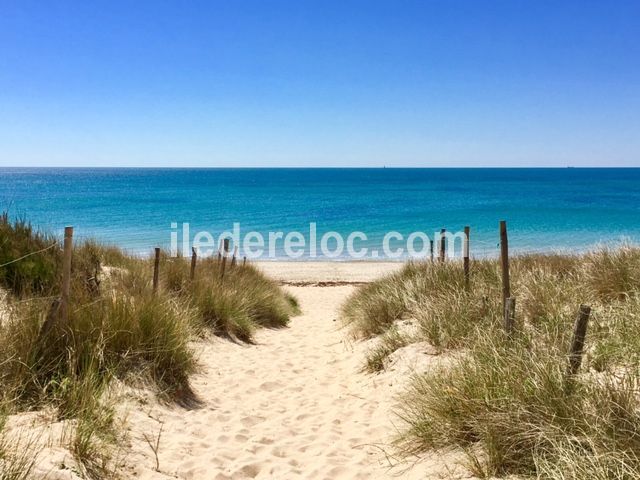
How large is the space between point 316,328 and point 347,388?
489cm

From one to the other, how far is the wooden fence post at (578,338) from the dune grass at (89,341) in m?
3.84

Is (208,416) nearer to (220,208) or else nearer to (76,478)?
(76,478)

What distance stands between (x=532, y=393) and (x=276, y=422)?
9.81 ft

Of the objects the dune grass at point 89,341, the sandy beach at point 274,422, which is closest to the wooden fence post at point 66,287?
the dune grass at point 89,341

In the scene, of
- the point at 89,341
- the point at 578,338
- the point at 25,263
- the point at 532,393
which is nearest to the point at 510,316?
the point at 578,338

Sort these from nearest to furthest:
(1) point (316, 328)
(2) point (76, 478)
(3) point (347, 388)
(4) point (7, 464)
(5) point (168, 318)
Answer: (4) point (7, 464)
(2) point (76, 478)
(5) point (168, 318)
(3) point (347, 388)
(1) point (316, 328)

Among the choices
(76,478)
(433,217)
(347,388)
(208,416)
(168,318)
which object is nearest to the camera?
(76,478)

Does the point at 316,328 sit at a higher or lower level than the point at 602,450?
lower

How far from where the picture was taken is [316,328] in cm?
1184

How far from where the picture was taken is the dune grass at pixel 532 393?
3316 mm

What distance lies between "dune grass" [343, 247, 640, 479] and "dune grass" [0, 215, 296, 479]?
2.69 meters

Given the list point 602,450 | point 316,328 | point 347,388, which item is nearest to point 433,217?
point 316,328

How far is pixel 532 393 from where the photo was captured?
12.7 ft

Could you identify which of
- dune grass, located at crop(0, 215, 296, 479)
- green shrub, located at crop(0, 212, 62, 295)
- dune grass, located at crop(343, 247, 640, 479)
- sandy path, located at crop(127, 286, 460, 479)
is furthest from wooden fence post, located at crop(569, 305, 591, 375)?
green shrub, located at crop(0, 212, 62, 295)
